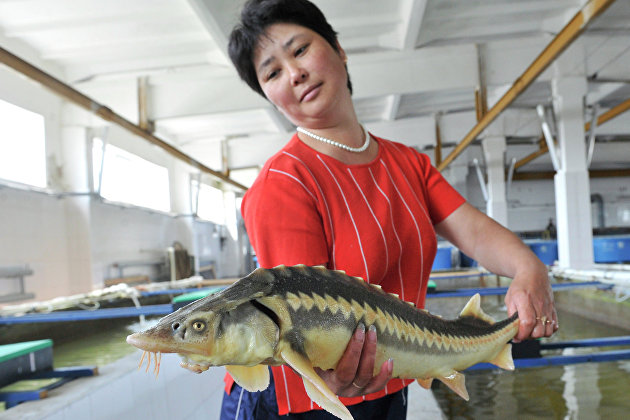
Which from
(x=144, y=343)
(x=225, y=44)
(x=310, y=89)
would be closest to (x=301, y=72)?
(x=310, y=89)

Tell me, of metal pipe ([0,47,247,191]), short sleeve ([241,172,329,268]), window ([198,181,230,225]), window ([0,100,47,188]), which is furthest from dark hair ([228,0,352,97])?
window ([198,181,230,225])

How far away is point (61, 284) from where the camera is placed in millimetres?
7375

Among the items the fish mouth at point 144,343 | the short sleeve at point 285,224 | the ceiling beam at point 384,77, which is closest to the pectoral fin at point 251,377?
the fish mouth at point 144,343

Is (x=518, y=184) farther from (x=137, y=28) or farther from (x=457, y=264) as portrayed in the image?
(x=137, y=28)

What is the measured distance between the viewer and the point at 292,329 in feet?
2.27

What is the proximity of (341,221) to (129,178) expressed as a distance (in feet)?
32.8

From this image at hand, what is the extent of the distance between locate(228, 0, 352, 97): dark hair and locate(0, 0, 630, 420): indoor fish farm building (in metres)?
1.78

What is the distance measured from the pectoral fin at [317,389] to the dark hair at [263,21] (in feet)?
2.48

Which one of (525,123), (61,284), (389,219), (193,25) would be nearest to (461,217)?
(389,219)

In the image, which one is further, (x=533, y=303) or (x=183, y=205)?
(x=183, y=205)

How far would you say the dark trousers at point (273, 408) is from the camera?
1068 mm

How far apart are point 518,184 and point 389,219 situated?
18.4m

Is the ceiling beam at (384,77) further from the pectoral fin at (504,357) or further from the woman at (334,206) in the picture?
the pectoral fin at (504,357)

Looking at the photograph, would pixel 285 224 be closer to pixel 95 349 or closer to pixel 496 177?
pixel 95 349
